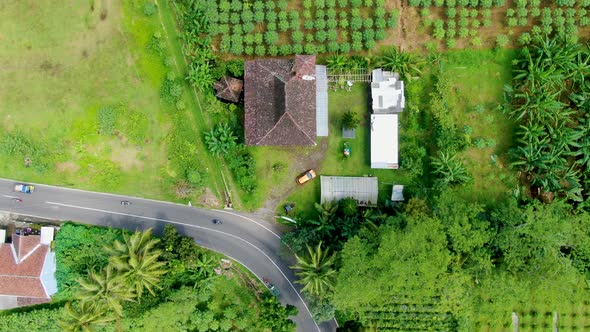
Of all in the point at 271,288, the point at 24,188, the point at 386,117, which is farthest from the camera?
the point at 24,188

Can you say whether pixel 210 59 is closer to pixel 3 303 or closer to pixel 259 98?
pixel 259 98

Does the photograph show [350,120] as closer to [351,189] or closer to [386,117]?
[386,117]

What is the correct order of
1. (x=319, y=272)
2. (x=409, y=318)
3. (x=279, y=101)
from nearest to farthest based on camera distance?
(x=319, y=272)
(x=279, y=101)
(x=409, y=318)

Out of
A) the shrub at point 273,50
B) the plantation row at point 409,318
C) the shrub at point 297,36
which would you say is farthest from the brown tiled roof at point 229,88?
the plantation row at point 409,318

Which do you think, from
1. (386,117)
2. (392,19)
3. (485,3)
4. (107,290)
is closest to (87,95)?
(107,290)

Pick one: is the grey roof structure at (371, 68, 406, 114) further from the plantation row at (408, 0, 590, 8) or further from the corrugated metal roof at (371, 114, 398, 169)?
the plantation row at (408, 0, 590, 8)

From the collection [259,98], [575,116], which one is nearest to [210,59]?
[259,98]
